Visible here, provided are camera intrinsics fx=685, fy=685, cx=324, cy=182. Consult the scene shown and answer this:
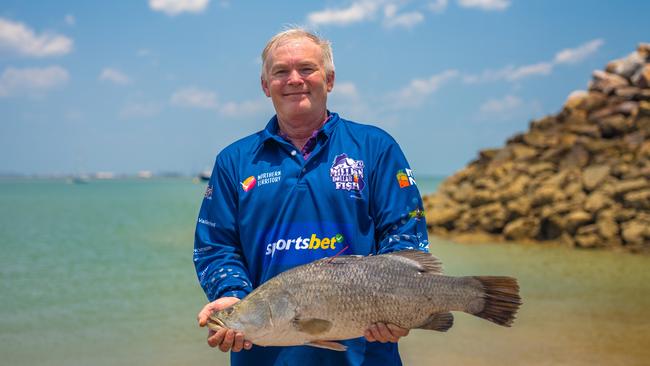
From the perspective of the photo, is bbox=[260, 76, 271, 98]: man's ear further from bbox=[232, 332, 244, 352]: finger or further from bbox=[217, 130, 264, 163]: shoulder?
bbox=[232, 332, 244, 352]: finger

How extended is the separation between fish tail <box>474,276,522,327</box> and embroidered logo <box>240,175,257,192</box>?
3.60ft

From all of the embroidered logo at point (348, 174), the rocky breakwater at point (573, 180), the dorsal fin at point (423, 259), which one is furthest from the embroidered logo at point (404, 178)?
the rocky breakwater at point (573, 180)

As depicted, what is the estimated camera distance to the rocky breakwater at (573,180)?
18.0m

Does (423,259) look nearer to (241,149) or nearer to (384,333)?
(384,333)

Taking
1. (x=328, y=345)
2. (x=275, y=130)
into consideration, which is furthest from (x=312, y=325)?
(x=275, y=130)

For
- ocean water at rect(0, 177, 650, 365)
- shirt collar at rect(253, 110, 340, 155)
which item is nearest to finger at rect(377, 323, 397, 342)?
shirt collar at rect(253, 110, 340, 155)

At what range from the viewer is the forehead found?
10.5 ft

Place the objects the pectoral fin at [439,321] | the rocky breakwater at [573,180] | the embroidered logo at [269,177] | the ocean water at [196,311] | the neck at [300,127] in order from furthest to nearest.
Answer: the rocky breakwater at [573,180] → the ocean water at [196,311] → the neck at [300,127] → the embroidered logo at [269,177] → the pectoral fin at [439,321]

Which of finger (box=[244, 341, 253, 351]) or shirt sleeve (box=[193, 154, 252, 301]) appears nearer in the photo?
finger (box=[244, 341, 253, 351])

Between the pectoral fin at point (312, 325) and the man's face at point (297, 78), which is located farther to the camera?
the man's face at point (297, 78)

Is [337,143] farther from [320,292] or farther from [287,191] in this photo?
[320,292]

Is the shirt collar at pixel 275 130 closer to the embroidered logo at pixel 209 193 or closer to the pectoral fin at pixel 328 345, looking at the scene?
the embroidered logo at pixel 209 193

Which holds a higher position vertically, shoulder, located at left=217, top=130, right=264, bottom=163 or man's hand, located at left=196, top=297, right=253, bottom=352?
shoulder, located at left=217, top=130, right=264, bottom=163

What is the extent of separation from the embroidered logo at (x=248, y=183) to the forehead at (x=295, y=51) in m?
0.56
